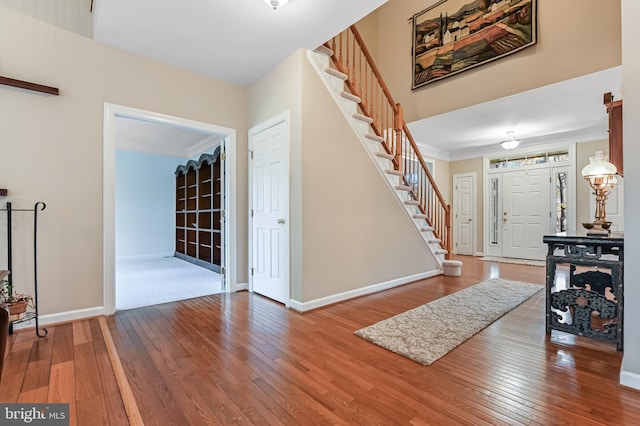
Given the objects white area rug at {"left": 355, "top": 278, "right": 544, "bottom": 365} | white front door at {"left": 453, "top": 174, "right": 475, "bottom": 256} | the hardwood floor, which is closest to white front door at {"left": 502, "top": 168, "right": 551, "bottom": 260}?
white front door at {"left": 453, "top": 174, "right": 475, "bottom": 256}

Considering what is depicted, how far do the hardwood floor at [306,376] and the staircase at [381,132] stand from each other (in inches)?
79.5

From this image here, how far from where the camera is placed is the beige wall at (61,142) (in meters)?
2.53

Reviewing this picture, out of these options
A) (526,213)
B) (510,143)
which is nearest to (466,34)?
(510,143)

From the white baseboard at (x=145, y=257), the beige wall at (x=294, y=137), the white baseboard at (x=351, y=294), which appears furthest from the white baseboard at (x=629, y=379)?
the white baseboard at (x=145, y=257)

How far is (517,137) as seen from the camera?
19.9 ft

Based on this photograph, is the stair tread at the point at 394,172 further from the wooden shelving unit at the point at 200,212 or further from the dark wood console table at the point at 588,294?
the wooden shelving unit at the point at 200,212

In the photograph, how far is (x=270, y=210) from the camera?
3494 millimetres

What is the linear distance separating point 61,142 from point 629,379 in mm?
4533

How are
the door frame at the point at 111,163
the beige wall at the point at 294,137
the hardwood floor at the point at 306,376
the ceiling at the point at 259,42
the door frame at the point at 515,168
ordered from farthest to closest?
the door frame at the point at 515,168
the beige wall at the point at 294,137
the door frame at the point at 111,163
the ceiling at the point at 259,42
the hardwood floor at the point at 306,376

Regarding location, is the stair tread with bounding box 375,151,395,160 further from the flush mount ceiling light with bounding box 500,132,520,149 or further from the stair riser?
the flush mount ceiling light with bounding box 500,132,520,149

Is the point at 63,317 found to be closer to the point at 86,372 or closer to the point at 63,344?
the point at 63,344

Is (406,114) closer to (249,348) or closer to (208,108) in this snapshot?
(208,108)

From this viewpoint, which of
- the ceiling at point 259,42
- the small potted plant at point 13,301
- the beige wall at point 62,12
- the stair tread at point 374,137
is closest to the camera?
the small potted plant at point 13,301

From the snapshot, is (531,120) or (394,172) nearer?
(394,172)
